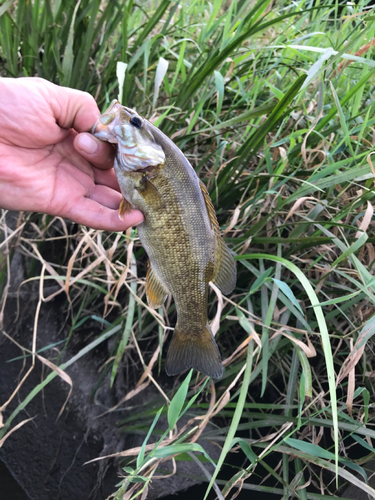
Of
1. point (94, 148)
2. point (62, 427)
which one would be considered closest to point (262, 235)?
point (94, 148)

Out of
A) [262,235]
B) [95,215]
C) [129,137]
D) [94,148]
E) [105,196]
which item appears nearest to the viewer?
[129,137]

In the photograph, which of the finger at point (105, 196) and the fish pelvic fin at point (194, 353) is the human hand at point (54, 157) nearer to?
the finger at point (105, 196)

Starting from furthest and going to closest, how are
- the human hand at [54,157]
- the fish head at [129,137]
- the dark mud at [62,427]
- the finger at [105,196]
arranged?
the dark mud at [62,427], the finger at [105,196], the human hand at [54,157], the fish head at [129,137]

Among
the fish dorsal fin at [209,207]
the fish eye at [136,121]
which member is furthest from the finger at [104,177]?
the fish dorsal fin at [209,207]

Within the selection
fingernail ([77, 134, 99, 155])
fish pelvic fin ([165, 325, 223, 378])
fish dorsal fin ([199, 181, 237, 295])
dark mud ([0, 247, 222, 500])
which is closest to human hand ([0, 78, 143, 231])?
fingernail ([77, 134, 99, 155])

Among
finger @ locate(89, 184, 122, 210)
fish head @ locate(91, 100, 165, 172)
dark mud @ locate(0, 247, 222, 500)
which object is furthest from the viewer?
dark mud @ locate(0, 247, 222, 500)

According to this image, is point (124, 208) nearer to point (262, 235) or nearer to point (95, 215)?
point (95, 215)

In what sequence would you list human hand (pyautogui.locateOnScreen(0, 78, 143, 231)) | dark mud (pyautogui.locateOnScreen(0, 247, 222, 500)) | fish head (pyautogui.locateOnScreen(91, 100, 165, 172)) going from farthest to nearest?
dark mud (pyautogui.locateOnScreen(0, 247, 222, 500)) < human hand (pyautogui.locateOnScreen(0, 78, 143, 231)) < fish head (pyautogui.locateOnScreen(91, 100, 165, 172))

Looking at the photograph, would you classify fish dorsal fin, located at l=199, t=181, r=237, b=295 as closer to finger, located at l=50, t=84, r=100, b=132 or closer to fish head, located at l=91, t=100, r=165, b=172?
fish head, located at l=91, t=100, r=165, b=172
